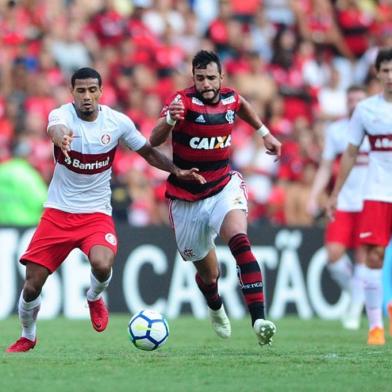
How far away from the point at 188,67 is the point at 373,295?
9689 mm

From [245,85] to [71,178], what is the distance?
35.4 ft

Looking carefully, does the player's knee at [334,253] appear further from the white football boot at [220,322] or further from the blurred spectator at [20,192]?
the blurred spectator at [20,192]

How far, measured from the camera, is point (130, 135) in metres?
10.0

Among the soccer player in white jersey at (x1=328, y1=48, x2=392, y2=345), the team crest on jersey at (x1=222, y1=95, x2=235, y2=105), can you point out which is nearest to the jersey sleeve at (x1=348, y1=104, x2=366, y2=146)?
the soccer player in white jersey at (x1=328, y1=48, x2=392, y2=345)

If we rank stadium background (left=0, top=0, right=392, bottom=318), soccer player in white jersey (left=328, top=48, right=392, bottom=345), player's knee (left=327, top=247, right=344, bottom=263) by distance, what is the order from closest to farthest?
soccer player in white jersey (left=328, top=48, right=392, bottom=345)
player's knee (left=327, top=247, right=344, bottom=263)
stadium background (left=0, top=0, right=392, bottom=318)

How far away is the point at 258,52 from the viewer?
21406mm

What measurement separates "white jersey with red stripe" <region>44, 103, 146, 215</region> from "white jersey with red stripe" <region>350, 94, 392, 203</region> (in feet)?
7.61

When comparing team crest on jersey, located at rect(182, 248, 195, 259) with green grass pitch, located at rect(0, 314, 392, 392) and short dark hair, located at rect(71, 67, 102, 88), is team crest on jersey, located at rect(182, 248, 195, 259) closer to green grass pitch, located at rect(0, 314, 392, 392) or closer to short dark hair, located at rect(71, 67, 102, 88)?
green grass pitch, located at rect(0, 314, 392, 392)

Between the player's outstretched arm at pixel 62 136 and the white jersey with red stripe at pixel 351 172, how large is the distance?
5328 millimetres

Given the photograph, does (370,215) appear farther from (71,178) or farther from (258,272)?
(71,178)

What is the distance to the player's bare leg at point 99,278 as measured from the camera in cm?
974

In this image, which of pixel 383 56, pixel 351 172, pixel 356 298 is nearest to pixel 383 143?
pixel 383 56

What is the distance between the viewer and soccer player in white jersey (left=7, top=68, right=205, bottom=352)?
32.0ft

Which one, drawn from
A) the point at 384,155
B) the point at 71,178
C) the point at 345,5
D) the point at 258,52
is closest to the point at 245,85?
the point at 258,52
